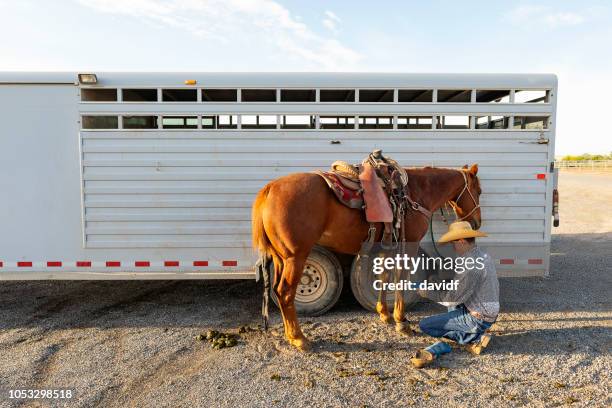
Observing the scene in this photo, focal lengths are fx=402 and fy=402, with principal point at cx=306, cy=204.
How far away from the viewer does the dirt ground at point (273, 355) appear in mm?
3125


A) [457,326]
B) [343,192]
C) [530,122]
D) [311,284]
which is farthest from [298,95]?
[457,326]

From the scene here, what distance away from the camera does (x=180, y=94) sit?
4781 mm

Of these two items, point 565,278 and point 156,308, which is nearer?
point 156,308

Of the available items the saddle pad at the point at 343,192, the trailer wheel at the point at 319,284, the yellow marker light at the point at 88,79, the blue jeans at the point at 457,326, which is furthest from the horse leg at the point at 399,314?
the yellow marker light at the point at 88,79

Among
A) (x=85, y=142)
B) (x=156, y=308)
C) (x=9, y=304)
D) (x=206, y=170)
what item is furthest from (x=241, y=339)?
(x=9, y=304)

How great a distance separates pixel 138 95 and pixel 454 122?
377 centimetres

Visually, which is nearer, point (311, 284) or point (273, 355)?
point (273, 355)

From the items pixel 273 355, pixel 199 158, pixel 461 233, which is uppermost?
pixel 199 158

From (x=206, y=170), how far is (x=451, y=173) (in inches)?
107

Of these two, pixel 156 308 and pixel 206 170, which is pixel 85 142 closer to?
pixel 206 170

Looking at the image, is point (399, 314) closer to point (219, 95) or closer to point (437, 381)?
point (437, 381)

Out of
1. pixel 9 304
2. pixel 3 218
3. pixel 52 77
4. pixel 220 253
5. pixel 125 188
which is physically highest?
pixel 52 77

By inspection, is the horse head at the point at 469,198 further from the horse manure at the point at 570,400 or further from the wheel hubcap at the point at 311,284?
the horse manure at the point at 570,400

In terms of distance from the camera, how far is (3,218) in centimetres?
445
